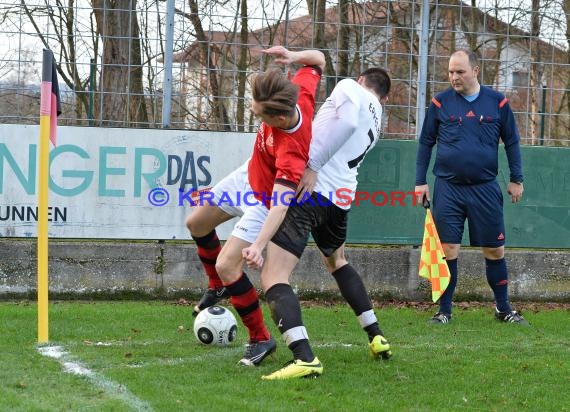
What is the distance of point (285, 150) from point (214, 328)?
1.73 m

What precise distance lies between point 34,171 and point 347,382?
503 centimetres

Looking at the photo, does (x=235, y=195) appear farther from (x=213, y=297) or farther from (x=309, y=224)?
(x=309, y=224)

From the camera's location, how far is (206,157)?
9547 millimetres

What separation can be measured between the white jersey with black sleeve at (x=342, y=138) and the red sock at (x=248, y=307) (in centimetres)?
83

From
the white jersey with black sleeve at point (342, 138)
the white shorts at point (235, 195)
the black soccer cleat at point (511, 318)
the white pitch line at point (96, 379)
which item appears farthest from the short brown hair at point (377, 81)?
the black soccer cleat at point (511, 318)

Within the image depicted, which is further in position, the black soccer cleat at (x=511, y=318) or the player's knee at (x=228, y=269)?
the black soccer cleat at (x=511, y=318)

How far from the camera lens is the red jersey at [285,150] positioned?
205 inches

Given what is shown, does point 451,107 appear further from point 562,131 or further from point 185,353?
point 185,353

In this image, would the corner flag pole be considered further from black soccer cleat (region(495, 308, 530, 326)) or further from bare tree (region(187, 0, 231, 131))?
black soccer cleat (region(495, 308, 530, 326))

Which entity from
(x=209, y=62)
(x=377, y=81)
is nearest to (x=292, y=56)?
(x=377, y=81)

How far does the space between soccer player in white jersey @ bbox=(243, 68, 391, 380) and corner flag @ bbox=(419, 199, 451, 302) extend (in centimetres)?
188

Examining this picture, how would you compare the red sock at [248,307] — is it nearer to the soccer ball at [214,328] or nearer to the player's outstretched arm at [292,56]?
the soccer ball at [214,328]

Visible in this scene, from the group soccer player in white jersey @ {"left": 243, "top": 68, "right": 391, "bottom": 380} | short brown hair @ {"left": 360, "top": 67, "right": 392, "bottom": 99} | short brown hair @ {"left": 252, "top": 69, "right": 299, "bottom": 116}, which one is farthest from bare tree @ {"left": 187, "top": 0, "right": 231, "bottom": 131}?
short brown hair @ {"left": 252, "top": 69, "right": 299, "bottom": 116}

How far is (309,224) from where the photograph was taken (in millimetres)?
5582
